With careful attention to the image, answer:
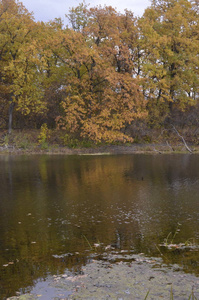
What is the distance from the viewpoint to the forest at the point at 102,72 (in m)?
38.5

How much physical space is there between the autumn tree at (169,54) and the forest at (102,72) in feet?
0.39

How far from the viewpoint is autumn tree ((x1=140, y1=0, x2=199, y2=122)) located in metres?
40.8

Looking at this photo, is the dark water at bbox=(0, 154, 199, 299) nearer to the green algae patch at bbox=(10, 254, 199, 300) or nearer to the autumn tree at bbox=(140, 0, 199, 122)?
the green algae patch at bbox=(10, 254, 199, 300)

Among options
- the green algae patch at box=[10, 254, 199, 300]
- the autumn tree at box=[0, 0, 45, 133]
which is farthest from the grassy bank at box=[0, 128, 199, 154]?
the green algae patch at box=[10, 254, 199, 300]

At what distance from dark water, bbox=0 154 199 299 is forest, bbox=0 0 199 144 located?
1922 cm

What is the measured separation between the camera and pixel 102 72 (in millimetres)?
38281

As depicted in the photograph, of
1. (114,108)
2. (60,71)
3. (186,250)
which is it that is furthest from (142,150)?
(186,250)

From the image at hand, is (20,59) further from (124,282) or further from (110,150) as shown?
(124,282)

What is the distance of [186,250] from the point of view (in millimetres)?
7871

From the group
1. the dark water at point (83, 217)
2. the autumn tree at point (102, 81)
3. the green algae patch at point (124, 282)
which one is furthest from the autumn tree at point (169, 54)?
the green algae patch at point (124, 282)

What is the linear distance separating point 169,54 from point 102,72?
853cm

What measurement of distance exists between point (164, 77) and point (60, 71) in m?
12.5

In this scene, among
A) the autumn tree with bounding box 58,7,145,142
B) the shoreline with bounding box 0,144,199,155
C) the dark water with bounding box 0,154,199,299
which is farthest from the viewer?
the autumn tree with bounding box 58,7,145,142

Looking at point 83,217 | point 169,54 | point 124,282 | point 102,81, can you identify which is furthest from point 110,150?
point 124,282
